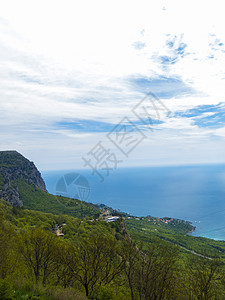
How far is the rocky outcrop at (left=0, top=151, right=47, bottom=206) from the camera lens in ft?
268

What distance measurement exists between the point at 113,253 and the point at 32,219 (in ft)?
120

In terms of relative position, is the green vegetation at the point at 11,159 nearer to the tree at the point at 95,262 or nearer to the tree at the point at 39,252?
the tree at the point at 39,252

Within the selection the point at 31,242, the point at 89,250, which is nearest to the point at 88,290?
the point at 89,250

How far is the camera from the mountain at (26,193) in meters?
84.6

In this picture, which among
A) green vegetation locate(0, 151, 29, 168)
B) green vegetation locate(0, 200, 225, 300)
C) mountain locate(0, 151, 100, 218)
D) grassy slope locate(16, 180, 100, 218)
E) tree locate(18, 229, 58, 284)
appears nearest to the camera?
green vegetation locate(0, 200, 225, 300)

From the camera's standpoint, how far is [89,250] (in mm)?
16250

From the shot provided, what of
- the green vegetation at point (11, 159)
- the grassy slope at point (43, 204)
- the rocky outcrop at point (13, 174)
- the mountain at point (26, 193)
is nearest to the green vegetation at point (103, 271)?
the mountain at point (26, 193)

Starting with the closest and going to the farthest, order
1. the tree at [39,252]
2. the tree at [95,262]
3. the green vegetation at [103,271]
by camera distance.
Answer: the green vegetation at [103,271]
the tree at [95,262]
the tree at [39,252]

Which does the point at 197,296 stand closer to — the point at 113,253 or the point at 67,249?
the point at 113,253

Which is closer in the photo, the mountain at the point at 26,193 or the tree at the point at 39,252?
the tree at the point at 39,252

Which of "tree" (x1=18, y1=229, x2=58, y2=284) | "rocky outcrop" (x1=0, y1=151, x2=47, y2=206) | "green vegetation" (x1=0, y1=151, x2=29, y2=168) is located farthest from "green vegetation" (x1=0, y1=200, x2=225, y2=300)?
"green vegetation" (x1=0, y1=151, x2=29, y2=168)

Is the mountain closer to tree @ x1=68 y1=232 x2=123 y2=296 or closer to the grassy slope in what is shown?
the grassy slope

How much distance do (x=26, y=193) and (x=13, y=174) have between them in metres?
18.3

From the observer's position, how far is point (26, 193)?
97.5m
